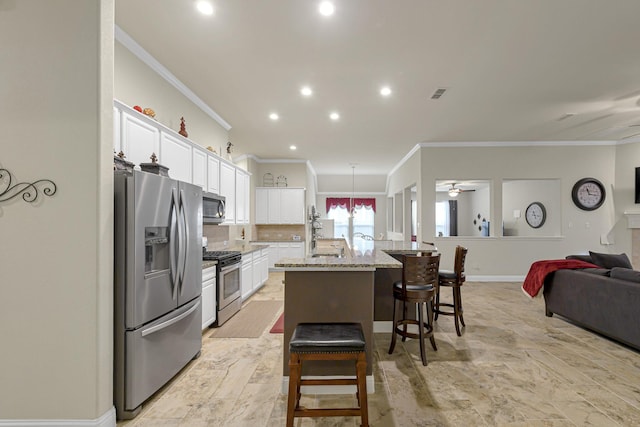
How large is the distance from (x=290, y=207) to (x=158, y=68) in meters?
5.14

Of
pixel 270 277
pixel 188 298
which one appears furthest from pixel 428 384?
pixel 270 277

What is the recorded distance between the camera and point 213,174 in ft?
14.9

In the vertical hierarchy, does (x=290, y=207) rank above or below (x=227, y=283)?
above

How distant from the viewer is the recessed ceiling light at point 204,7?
2.40 m

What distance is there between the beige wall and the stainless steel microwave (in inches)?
81.2

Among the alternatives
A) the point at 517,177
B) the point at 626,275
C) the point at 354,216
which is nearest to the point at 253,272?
the point at 626,275

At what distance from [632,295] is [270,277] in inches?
244

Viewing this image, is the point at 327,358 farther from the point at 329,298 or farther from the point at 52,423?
the point at 52,423

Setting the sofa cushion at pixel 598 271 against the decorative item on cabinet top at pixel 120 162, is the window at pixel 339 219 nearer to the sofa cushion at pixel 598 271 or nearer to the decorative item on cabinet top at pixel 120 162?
the sofa cushion at pixel 598 271

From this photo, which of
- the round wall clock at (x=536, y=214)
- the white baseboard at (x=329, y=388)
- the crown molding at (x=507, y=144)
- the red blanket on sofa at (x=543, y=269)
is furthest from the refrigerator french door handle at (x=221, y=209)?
the round wall clock at (x=536, y=214)

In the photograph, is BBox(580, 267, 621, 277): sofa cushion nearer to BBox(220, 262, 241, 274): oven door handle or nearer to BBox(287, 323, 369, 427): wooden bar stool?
BBox(287, 323, 369, 427): wooden bar stool

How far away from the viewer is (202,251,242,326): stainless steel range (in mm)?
3779

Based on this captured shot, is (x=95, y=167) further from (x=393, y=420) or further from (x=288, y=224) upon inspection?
(x=288, y=224)

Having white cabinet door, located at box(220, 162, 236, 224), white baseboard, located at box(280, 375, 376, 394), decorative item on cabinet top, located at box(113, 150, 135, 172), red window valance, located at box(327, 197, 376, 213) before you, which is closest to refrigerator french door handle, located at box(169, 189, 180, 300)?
decorative item on cabinet top, located at box(113, 150, 135, 172)
